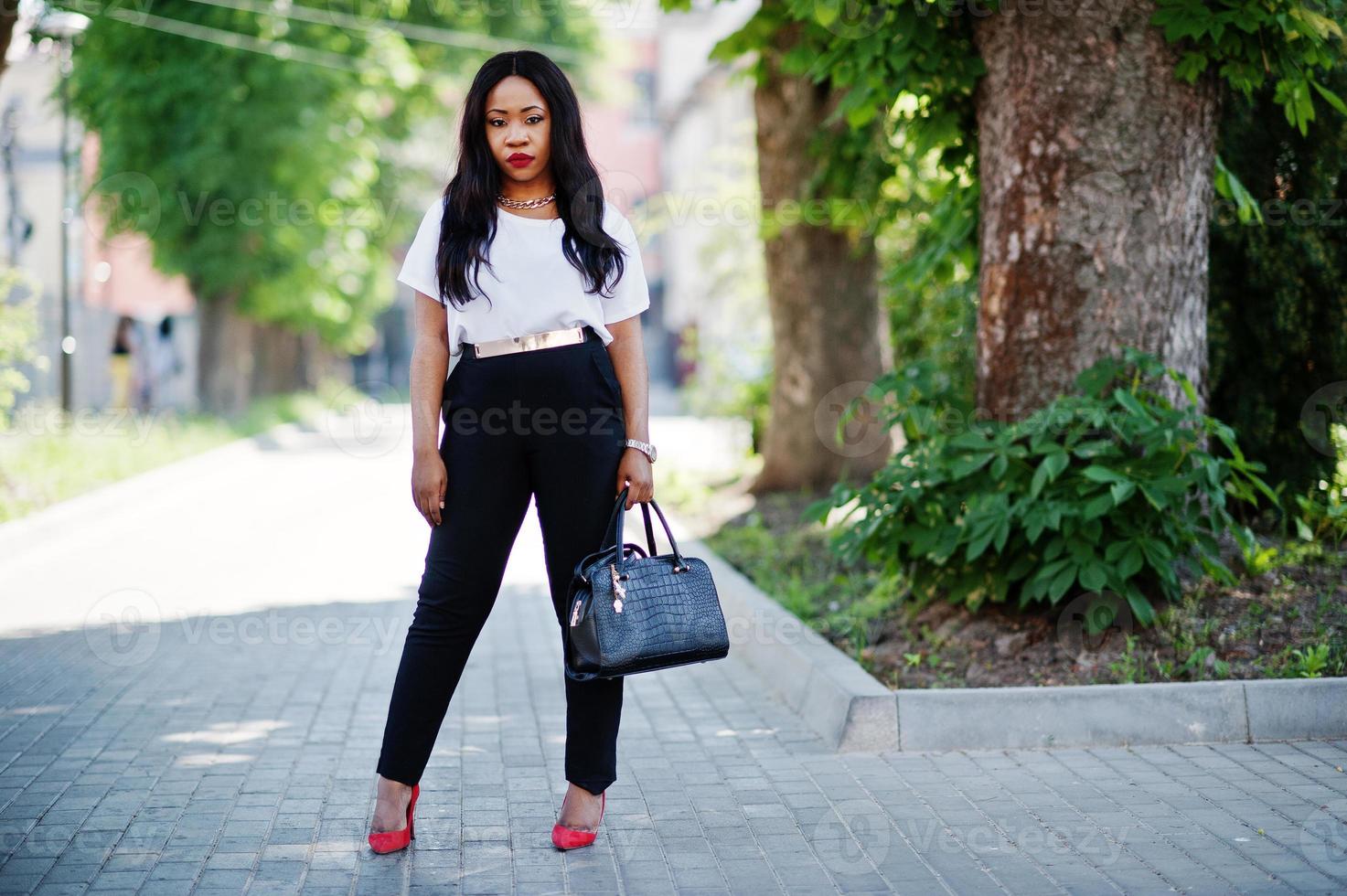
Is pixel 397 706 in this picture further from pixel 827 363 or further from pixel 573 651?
pixel 827 363

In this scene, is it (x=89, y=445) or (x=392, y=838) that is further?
(x=89, y=445)

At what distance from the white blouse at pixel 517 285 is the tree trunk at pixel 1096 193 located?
8.74 ft

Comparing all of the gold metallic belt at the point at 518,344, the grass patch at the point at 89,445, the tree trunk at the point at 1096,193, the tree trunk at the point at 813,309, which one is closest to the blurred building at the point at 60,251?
the grass patch at the point at 89,445

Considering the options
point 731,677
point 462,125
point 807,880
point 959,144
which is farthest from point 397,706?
point 959,144

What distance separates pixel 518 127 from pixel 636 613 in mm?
1331

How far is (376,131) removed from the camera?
902 inches

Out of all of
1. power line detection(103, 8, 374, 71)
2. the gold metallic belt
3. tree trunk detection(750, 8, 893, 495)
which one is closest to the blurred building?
power line detection(103, 8, 374, 71)

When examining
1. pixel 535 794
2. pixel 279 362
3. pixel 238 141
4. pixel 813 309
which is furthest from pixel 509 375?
pixel 279 362

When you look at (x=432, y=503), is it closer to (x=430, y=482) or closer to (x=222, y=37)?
(x=430, y=482)

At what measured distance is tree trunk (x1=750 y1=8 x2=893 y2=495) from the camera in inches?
438

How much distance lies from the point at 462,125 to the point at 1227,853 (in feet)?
9.36

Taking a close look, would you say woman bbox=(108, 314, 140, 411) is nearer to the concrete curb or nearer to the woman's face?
the concrete curb

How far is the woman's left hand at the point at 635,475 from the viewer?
3.76m

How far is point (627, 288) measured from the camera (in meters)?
3.79
